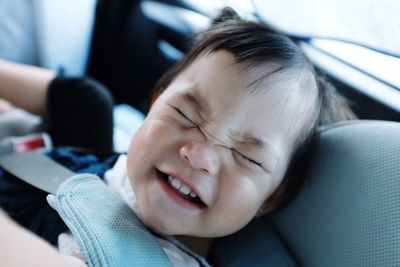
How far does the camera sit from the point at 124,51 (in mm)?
1562

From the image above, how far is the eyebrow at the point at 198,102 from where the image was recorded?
0.64 meters

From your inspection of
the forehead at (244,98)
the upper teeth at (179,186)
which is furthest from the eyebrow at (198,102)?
the upper teeth at (179,186)

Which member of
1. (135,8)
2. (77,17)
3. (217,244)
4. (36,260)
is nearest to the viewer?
(36,260)

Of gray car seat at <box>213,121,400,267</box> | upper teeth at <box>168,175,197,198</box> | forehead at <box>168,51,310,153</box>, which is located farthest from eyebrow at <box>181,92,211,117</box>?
gray car seat at <box>213,121,400,267</box>

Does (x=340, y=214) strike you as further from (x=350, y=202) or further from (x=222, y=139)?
(x=222, y=139)

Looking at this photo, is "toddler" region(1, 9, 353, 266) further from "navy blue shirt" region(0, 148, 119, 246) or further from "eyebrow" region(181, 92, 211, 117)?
"navy blue shirt" region(0, 148, 119, 246)

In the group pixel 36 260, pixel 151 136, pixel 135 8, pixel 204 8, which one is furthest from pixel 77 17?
pixel 36 260

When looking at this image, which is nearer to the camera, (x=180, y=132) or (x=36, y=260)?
(x=36, y=260)

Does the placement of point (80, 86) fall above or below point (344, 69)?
below

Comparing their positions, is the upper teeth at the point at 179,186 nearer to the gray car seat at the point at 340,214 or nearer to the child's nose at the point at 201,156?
the child's nose at the point at 201,156

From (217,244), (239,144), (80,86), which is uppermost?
(239,144)

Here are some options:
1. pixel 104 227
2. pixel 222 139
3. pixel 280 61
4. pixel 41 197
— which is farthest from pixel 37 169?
pixel 280 61

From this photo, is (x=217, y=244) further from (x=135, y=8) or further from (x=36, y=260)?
(x=135, y=8)

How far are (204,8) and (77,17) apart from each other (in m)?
0.44
